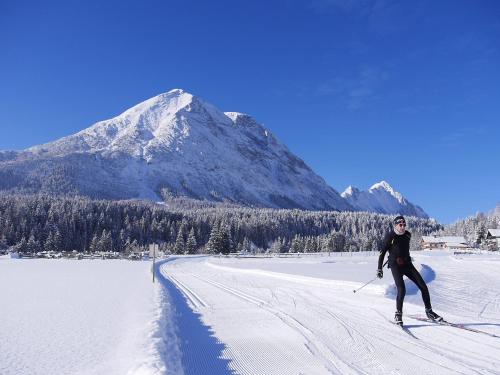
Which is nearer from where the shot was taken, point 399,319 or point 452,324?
point 452,324

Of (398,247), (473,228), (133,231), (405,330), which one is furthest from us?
(473,228)

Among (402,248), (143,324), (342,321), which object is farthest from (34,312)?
(402,248)

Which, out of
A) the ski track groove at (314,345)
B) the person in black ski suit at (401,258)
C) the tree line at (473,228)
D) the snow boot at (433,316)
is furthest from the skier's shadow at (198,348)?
the tree line at (473,228)

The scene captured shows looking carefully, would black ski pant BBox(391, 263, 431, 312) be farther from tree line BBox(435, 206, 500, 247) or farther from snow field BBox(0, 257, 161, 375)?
tree line BBox(435, 206, 500, 247)

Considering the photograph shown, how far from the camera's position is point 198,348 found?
6855 millimetres

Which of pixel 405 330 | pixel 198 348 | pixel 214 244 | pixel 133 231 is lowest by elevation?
pixel 198 348

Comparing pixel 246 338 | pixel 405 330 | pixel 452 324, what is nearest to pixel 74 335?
pixel 246 338

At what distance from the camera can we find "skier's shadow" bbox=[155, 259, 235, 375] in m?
5.75

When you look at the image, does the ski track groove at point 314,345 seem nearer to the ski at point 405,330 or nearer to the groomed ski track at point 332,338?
the groomed ski track at point 332,338

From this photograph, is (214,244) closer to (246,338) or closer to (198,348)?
(246,338)

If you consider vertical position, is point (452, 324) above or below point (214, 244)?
below

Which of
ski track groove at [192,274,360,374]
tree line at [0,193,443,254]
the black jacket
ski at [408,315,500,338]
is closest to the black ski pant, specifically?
the black jacket

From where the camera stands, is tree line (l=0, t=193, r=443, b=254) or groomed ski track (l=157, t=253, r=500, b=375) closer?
groomed ski track (l=157, t=253, r=500, b=375)

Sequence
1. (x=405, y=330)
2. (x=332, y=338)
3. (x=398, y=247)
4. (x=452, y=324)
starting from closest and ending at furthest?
(x=332, y=338)
(x=405, y=330)
(x=452, y=324)
(x=398, y=247)
